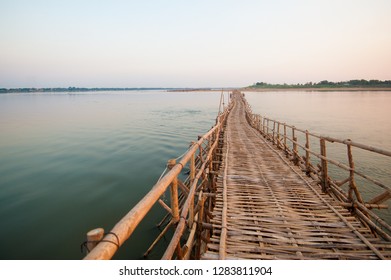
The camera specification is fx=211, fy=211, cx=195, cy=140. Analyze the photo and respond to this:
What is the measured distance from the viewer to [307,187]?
5633 mm

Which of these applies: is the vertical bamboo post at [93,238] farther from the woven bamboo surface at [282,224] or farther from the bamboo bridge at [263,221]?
the woven bamboo surface at [282,224]

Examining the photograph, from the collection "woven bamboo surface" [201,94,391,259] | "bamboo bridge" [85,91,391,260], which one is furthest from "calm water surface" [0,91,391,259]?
"woven bamboo surface" [201,94,391,259]

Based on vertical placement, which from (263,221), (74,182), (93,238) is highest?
(93,238)

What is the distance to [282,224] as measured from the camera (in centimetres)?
394

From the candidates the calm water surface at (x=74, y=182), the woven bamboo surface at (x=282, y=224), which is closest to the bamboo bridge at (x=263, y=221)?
the woven bamboo surface at (x=282, y=224)

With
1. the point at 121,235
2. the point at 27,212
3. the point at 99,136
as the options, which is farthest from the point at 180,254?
the point at 99,136

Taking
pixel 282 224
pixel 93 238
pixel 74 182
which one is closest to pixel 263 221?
pixel 282 224

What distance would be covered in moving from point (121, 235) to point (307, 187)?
214 inches

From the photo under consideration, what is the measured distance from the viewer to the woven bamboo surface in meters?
3.20

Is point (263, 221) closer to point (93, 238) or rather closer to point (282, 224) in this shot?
point (282, 224)

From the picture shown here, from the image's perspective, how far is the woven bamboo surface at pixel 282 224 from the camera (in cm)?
320

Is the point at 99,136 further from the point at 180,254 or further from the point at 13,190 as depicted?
the point at 180,254

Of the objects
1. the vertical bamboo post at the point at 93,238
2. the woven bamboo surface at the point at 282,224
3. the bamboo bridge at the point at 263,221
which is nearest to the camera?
the vertical bamboo post at the point at 93,238

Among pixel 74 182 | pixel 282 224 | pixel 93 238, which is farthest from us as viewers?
pixel 74 182
